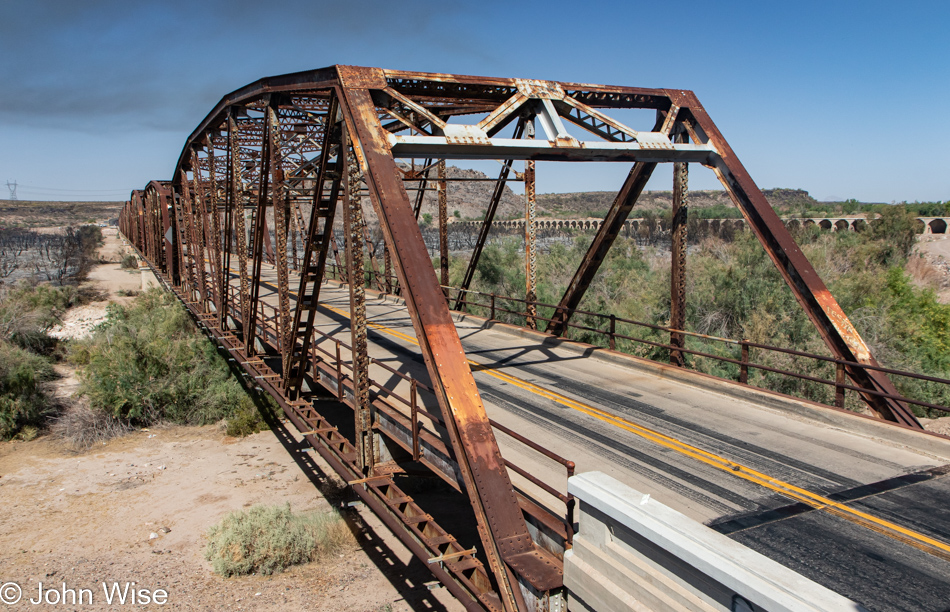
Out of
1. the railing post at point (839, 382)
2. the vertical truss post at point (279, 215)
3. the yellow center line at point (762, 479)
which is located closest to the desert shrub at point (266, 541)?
the vertical truss post at point (279, 215)

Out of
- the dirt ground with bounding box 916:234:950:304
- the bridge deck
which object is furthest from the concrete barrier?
the dirt ground with bounding box 916:234:950:304

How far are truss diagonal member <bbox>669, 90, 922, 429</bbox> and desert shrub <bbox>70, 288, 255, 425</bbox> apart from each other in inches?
654

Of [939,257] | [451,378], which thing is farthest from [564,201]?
[451,378]

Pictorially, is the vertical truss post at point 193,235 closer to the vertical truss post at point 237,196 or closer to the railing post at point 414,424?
the vertical truss post at point 237,196

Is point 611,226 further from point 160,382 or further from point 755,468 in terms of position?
point 160,382

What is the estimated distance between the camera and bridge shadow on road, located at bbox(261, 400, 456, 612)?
34.2ft

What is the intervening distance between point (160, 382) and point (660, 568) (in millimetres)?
19916

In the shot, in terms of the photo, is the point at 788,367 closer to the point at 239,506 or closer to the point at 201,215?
the point at 239,506

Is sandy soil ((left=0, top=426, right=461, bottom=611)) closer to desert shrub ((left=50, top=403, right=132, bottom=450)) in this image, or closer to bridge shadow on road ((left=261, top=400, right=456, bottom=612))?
bridge shadow on road ((left=261, top=400, right=456, bottom=612))

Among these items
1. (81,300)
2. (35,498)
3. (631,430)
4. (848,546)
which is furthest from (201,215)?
(81,300)

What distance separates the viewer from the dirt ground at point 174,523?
410 inches

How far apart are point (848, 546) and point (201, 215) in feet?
63.5

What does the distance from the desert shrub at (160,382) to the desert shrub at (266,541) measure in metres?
8.77

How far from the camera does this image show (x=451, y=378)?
5605 mm
